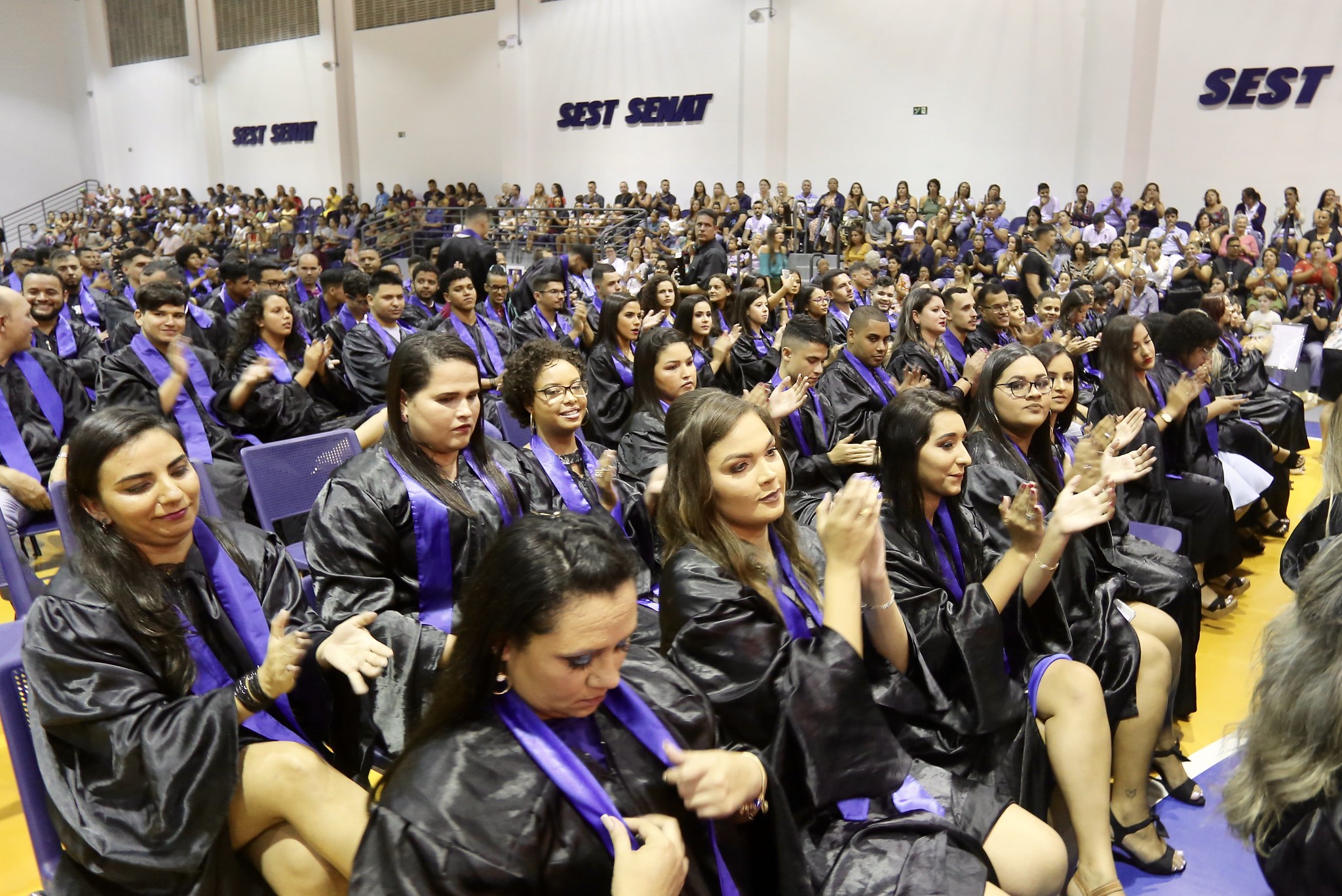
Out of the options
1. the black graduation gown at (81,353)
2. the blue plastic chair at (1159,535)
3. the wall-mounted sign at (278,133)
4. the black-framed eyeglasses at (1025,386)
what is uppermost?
the wall-mounted sign at (278,133)

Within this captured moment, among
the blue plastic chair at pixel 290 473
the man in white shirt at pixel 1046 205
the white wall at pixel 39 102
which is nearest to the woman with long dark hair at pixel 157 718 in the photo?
the blue plastic chair at pixel 290 473

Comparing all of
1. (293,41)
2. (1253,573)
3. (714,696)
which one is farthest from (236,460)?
(293,41)

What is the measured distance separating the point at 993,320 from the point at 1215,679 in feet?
10.2

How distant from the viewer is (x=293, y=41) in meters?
25.6

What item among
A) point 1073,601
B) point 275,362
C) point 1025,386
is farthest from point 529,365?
point 275,362

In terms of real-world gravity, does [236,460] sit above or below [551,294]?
below

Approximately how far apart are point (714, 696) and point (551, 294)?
20.4 ft

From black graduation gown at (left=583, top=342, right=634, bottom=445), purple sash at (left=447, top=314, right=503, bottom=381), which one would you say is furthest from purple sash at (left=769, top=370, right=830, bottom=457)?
purple sash at (left=447, top=314, right=503, bottom=381)

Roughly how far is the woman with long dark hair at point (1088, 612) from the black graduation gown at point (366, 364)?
154 inches

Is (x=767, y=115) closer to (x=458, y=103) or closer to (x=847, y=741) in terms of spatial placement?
(x=458, y=103)

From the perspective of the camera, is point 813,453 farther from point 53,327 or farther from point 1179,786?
point 53,327

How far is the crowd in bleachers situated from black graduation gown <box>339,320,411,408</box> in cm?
59

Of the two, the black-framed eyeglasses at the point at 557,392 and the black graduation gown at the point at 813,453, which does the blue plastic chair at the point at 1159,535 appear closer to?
the black graduation gown at the point at 813,453

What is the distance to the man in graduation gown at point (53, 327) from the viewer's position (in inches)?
272
